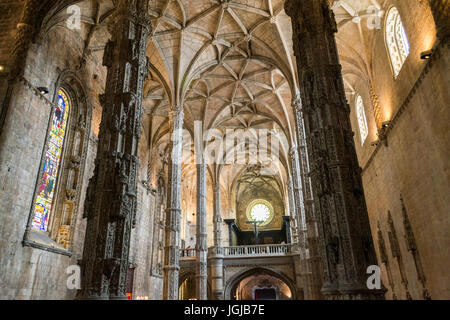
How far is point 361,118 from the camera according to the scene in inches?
722

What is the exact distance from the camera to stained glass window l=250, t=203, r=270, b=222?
36.1m

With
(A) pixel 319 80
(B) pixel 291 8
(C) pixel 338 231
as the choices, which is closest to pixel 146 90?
(B) pixel 291 8

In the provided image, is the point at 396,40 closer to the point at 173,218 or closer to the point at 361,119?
the point at 361,119

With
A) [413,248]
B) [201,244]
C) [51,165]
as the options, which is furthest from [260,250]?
[51,165]

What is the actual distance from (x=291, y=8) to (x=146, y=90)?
42.0 feet

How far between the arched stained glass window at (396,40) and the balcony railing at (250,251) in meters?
14.8

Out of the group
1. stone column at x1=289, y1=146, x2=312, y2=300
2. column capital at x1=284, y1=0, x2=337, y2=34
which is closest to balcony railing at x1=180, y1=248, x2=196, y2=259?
stone column at x1=289, y1=146, x2=312, y2=300

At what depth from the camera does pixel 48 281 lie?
11453 millimetres

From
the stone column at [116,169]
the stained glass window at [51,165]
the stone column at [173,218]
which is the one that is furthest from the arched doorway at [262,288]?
the stone column at [116,169]

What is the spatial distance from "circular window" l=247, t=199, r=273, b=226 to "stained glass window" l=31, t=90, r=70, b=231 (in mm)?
25697

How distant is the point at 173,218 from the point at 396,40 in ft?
39.5

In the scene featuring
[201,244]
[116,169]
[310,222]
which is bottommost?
[116,169]

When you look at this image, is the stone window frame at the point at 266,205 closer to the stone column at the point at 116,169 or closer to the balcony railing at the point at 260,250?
the balcony railing at the point at 260,250

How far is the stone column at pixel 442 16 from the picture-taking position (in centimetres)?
759
